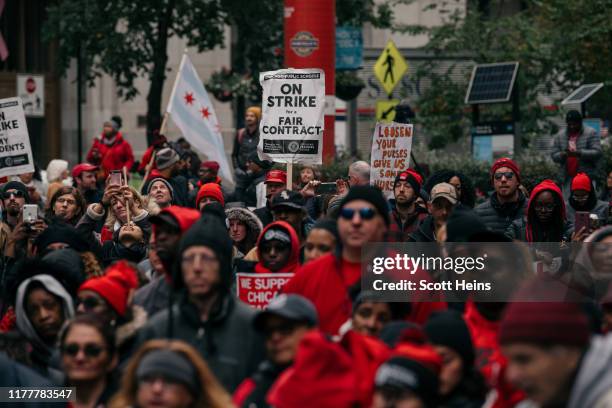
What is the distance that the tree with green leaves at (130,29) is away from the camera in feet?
89.2

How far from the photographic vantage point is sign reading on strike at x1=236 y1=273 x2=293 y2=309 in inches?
378

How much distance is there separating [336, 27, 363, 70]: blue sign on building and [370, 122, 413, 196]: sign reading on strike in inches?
479

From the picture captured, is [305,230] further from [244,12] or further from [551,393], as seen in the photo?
[244,12]

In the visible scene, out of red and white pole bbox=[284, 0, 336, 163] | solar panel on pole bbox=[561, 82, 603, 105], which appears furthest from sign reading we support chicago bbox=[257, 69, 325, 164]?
red and white pole bbox=[284, 0, 336, 163]

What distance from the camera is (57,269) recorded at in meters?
9.20

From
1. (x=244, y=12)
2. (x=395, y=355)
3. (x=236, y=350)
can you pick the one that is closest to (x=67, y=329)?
(x=236, y=350)

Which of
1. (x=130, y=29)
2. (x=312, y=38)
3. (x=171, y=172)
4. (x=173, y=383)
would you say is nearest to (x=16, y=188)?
(x=171, y=172)

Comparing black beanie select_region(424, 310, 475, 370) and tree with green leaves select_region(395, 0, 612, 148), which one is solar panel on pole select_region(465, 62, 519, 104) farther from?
black beanie select_region(424, 310, 475, 370)

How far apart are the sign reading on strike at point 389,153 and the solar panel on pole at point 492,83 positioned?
8043 mm

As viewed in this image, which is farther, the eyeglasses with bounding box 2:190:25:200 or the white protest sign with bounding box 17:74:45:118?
the white protest sign with bounding box 17:74:45:118

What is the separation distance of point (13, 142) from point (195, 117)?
3698 millimetres

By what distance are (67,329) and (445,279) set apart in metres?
2.19

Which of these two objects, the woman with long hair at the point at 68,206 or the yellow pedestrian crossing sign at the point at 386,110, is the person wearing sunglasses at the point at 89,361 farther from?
the yellow pedestrian crossing sign at the point at 386,110

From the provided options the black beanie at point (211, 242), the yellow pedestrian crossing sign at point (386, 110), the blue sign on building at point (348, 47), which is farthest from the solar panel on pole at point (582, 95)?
the black beanie at point (211, 242)
